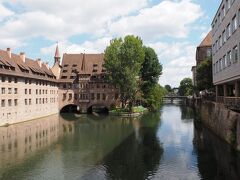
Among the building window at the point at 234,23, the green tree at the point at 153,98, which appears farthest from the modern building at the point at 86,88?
the building window at the point at 234,23

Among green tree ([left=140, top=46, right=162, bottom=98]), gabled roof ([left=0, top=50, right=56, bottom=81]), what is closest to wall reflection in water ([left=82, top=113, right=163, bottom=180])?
gabled roof ([left=0, top=50, right=56, bottom=81])

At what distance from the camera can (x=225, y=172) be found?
24.9 meters

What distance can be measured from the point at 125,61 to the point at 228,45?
37.9 meters

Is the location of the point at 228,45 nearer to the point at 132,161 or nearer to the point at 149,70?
the point at 132,161

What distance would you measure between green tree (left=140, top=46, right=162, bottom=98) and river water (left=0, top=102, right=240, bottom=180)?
Answer: 38896 mm

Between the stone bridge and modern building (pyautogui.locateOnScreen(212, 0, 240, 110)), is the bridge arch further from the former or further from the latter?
modern building (pyautogui.locateOnScreen(212, 0, 240, 110))

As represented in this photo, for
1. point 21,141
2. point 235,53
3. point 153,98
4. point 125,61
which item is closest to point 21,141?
point 21,141

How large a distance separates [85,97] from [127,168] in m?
63.1

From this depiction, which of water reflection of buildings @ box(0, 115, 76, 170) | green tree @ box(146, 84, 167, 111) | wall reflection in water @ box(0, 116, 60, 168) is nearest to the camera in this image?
wall reflection in water @ box(0, 116, 60, 168)

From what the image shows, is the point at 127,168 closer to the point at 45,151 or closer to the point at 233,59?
the point at 45,151

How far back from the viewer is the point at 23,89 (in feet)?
213

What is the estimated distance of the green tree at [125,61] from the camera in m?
74.9

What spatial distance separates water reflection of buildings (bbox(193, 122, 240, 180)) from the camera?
958 inches

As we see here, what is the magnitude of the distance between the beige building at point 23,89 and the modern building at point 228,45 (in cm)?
3696
